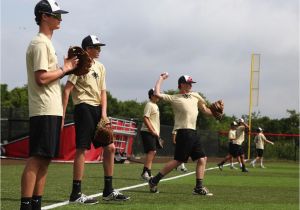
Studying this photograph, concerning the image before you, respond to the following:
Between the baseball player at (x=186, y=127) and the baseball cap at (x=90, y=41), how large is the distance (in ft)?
7.54

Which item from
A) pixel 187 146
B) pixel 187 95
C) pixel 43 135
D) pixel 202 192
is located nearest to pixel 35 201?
pixel 43 135

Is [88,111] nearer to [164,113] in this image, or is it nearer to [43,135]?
[43,135]

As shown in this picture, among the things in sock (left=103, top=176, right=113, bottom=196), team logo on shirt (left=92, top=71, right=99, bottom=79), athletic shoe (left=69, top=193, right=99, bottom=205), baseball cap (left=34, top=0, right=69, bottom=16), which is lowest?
athletic shoe (left=69, top=193, right=99, bottom=205)

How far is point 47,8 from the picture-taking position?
5.52 meters

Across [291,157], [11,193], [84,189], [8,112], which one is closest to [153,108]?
[84,189]

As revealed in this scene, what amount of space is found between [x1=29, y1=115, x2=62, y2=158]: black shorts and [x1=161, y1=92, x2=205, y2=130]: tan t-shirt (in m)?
5.21

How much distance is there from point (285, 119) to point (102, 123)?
7715 centimetres

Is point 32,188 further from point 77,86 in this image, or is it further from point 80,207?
point 77,86

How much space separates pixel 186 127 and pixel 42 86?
537 cm

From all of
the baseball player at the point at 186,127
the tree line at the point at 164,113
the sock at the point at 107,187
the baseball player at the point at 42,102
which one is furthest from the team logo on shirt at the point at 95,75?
the tree line at the point at 164,113

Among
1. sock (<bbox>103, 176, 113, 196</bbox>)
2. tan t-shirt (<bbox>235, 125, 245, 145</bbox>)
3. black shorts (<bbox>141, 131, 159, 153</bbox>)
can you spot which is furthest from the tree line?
sock (<bbox>103, 176, 113, 196</bbox>)

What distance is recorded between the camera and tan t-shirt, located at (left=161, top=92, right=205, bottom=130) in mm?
10508

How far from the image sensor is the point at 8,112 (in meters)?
32.0

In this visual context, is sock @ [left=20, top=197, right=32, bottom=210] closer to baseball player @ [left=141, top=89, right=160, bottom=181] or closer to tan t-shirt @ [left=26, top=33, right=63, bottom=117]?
tan t-shirt @ [left=26, top=33, right=63, bottom=117]
